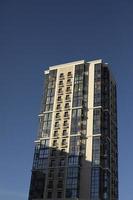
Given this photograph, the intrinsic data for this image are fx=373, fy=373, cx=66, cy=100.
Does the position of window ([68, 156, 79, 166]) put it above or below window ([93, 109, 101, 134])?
below

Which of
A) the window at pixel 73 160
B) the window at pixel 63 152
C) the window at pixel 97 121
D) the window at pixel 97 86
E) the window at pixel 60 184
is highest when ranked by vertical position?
the window at pixel 97 86

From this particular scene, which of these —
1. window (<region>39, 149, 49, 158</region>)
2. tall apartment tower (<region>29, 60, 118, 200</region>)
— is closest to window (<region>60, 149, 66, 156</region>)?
tall apartment tower (<region>29, 60, 118, 200</region>)

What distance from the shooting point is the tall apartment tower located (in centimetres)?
10800

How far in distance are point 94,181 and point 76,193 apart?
6.20 metres

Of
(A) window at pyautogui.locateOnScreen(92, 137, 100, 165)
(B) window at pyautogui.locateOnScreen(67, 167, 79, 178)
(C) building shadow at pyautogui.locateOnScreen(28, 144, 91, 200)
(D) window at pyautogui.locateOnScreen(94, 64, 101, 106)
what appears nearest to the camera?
(C) building shadow at pyautogui.locateOnScreen(28, 144, 91, 200)

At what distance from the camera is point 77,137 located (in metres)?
115

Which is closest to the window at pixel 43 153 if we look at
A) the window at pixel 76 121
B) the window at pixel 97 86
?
the window at pixel 76 121

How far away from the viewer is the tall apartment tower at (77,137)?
108000 mm

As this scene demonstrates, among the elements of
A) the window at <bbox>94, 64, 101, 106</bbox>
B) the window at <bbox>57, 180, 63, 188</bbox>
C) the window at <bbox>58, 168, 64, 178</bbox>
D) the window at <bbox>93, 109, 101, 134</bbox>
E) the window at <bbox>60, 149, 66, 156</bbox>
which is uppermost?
the window at <bbox>94, 64, 101, 106</bbox>

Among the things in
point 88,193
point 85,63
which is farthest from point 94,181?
point 85,63

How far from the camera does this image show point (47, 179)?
11144cm

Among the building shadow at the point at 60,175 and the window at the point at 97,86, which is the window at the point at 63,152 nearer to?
the building shadow at the point at 60,175

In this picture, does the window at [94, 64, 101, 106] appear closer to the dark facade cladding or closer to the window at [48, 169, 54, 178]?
the dark facade cladding

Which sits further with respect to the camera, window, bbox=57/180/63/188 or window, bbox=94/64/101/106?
window, bbox=94/64/101/106
